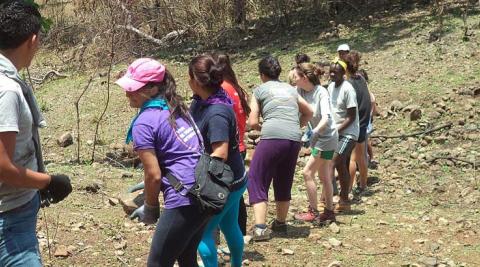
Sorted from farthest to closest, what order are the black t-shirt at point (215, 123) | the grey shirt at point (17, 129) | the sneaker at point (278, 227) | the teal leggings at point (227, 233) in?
Result: the sneaker at point (278, 227), the teal leggings at point (227, 233), the black t-shirt at point (215, 123), the grey shirt at point (17, 129)

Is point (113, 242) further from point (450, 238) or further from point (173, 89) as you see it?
point (450, 238)

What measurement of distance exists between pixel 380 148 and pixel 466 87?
1.97m

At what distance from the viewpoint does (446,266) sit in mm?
4914

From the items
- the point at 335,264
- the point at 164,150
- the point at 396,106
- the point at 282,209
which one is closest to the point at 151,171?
the point at 164,150

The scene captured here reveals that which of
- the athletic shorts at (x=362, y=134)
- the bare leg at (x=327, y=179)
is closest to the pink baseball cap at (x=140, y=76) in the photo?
the bare leg at (x=327, y=179)

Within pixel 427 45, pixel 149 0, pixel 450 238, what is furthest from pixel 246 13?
pixel 450 238

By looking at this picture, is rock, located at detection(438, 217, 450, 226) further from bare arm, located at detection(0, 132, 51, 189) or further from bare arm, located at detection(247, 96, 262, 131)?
bare arm, located at detection(0, 132, 51, 189)

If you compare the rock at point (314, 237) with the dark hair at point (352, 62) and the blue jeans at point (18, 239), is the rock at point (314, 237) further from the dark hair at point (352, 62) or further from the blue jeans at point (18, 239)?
the blue jeans at point (18, 239)

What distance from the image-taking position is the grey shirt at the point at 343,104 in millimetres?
6168

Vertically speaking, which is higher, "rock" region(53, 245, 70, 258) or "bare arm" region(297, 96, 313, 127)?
"bare arm" region(297, 96, 313, 127)

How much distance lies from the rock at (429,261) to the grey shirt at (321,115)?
50.0 inches

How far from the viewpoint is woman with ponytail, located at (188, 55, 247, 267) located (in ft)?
12.1

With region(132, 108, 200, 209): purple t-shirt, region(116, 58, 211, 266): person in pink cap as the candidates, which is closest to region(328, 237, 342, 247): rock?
region(116, 58, 211, 266): person in pink cap

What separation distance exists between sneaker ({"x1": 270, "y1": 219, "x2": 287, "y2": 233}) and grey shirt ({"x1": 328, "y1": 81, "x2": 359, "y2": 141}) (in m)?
1.10
